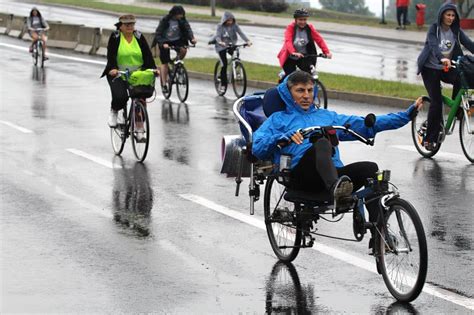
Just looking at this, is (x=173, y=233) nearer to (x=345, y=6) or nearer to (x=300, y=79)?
(x=300, y=79)

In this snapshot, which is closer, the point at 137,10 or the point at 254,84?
the point at 254,84

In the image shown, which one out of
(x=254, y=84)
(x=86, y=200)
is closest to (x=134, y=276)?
(x=86, y=200)

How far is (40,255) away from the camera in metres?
9.85

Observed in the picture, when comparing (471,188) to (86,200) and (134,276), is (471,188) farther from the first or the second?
(134,276)

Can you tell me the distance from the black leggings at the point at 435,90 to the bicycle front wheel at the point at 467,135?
0.30 metres

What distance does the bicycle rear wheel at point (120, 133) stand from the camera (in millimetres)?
15750

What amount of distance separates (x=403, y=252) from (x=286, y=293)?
3.10ft

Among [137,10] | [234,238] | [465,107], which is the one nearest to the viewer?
[234,238]

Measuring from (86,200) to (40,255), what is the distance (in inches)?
106

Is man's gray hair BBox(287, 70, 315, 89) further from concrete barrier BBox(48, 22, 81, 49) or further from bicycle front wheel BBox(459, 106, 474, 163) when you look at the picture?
concrete barrier BBox(48, 22, 81, 49)

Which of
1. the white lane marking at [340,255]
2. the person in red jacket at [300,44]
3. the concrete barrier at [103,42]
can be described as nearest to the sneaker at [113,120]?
the white lane marking at [340,255]

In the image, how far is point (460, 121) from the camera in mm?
15172

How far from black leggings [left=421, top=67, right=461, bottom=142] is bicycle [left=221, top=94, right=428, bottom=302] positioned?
5.22 m

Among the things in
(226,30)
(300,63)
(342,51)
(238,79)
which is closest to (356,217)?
(300,63)
